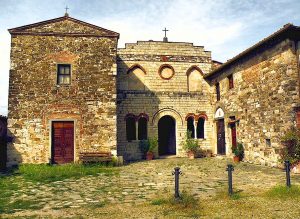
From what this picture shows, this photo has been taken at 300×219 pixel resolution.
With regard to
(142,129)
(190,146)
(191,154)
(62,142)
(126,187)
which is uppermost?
(142,129)

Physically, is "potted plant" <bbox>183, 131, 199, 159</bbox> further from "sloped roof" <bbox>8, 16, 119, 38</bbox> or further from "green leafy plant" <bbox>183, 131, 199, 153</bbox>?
"sloped roof" <bbox>8, 16, 119, 38</bbox>

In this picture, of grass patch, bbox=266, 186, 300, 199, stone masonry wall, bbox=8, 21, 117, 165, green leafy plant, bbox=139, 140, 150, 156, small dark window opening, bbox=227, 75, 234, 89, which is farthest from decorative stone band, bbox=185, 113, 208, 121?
grass patch, bbox=266, 186, 300, 199

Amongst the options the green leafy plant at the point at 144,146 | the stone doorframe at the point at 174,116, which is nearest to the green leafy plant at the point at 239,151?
the stone doorframe at the point at 174,116

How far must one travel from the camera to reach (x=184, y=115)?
691 inches

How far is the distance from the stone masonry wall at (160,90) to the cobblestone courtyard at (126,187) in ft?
22.9

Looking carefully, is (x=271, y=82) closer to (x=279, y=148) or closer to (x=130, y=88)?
(x=279, y=148)

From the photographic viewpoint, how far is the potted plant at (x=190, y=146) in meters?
16.5

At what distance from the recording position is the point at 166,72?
18.0 metres

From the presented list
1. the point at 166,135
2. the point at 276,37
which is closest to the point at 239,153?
the point at 276,37

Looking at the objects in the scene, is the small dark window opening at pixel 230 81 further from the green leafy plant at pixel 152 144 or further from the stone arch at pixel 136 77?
the green leafy plant at pixel 152 144

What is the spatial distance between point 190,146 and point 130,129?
12.8 ft

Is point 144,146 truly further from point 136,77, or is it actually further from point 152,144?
point 136,77

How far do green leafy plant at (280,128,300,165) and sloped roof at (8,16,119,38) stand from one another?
927 cm

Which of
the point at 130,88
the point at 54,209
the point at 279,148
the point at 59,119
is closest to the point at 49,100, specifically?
the point at 59,119
